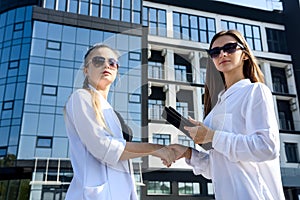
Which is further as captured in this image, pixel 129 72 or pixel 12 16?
pixel 12 16

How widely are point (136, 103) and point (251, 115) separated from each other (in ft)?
0.87

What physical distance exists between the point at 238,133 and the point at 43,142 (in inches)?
256

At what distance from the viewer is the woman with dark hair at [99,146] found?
521 millimetres

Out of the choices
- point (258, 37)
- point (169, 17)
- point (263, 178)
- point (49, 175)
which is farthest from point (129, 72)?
point (258, 37)

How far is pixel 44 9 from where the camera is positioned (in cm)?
718

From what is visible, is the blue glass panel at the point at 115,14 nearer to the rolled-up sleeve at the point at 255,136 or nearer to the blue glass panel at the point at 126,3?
the blue glass panel at the point at 126,3

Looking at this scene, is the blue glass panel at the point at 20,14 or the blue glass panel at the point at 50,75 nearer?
the blue glass panel at the point at 50,75

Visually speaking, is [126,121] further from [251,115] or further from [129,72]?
[251,115]

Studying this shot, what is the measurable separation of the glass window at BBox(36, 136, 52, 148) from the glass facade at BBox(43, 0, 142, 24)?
3272 mm

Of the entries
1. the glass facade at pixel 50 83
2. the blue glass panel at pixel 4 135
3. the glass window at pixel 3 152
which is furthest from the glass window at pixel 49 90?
the glass window at pixel 3 152

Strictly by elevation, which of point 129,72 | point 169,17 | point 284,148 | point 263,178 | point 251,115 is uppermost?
point 169,17

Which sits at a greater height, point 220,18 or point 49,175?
point 220,18

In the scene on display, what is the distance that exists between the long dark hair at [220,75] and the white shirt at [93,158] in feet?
0.81

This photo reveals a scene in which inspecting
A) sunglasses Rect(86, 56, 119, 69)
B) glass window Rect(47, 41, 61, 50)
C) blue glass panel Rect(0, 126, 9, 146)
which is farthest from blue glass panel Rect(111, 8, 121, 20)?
sunglasses Rect(86, 56, 119, 69)
